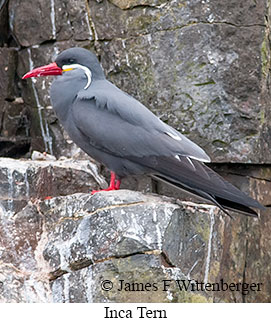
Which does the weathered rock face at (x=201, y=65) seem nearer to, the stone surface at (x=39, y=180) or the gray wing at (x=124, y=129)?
the stone surface at (x=39, y=180)

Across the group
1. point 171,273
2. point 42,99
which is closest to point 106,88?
point 171,273

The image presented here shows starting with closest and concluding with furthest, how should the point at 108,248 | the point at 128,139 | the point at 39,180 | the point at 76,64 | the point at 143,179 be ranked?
the point at 108,248, the point at 128,139, the point at 76,64, the point at 39,180, the point at 143,179

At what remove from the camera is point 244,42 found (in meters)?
6.52

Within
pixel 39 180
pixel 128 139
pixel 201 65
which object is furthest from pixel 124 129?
pixel 201 65

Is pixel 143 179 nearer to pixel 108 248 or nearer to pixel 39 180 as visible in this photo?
pixel 39 180

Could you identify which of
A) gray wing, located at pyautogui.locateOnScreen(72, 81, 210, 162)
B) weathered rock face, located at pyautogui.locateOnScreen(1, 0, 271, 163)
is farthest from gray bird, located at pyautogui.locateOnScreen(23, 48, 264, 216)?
weathered rock face, located at pyautogui.locateOnScreen(1, 0, 271, 163)

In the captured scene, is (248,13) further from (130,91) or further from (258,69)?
(130,91)

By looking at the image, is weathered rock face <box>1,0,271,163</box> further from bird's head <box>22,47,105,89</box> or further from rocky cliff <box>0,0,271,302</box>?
bird's head <box>22,47,105,89</box>

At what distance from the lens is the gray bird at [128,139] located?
4.86 metres

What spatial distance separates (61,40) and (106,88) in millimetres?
2123

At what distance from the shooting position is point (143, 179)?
6945 mm

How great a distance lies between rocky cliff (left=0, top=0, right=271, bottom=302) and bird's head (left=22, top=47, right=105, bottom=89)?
0.78m

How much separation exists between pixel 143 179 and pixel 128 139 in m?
1.93

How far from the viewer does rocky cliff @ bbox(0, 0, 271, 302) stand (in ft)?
15.4
